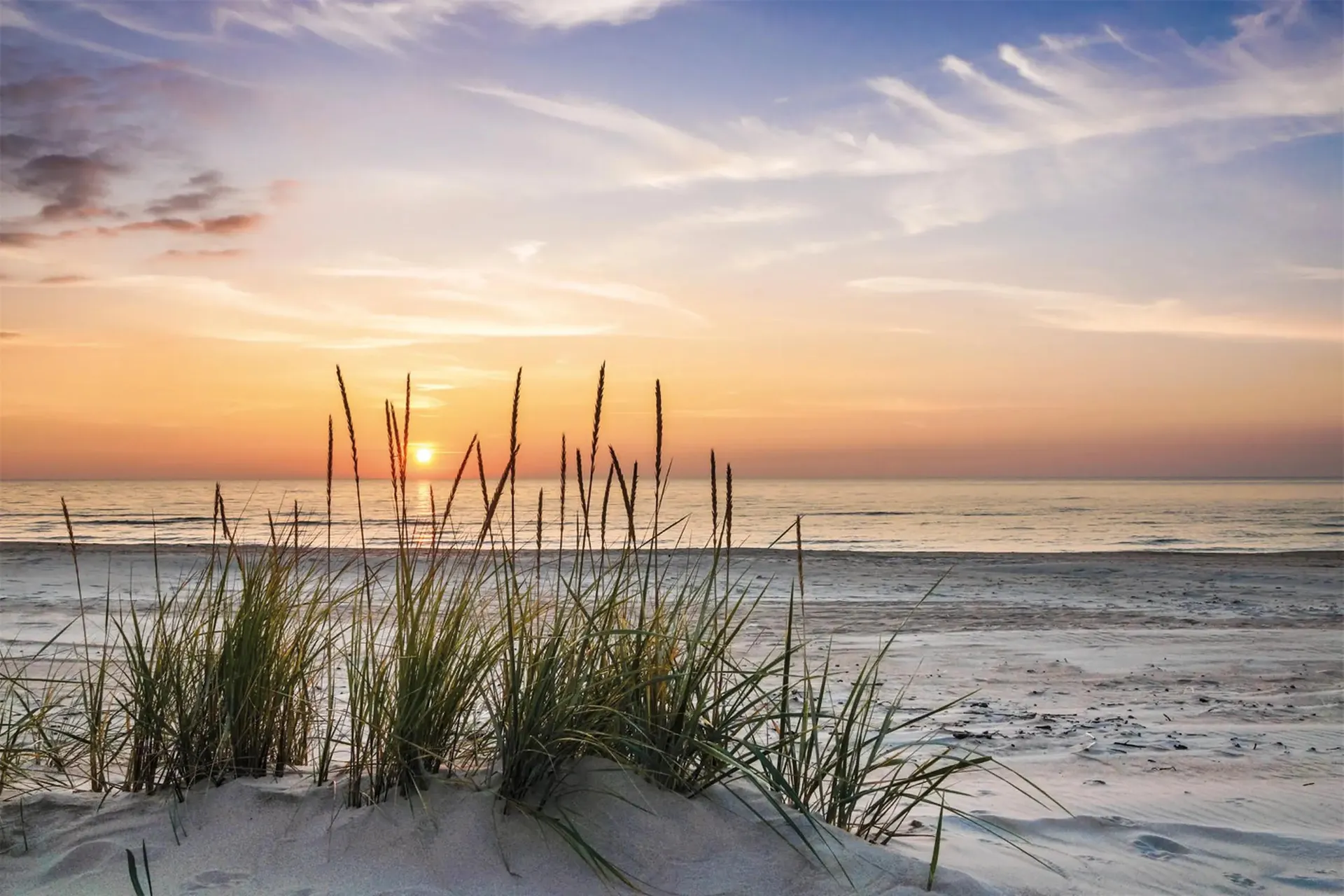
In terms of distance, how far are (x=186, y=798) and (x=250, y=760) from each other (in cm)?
23

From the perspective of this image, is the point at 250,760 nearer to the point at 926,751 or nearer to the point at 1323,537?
the point at 926,751

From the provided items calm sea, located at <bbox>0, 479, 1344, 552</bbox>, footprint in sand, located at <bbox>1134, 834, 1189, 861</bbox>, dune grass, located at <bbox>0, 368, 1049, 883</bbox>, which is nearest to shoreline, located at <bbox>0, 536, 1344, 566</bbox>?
calm sea, located at <bbox>0, 479, 1344, 552</bbox>

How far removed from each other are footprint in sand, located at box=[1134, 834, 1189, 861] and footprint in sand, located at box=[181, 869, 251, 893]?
3199 millimetres

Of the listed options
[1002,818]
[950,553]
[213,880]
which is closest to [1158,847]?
[1002,818]

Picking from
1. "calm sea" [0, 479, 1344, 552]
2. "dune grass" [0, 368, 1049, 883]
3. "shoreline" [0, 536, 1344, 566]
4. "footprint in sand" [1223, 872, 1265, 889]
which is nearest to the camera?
"dune grass" [0, 368, 1049, 883]

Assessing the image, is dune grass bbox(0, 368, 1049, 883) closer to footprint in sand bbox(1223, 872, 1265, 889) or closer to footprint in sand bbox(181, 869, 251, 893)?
footprint in sand bbox(181, 869, 251, 893)

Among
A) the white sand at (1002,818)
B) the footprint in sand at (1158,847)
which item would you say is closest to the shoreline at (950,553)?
the white sand at (1002,818)

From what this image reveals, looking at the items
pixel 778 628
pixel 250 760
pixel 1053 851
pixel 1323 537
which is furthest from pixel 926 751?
pixel 1323 537

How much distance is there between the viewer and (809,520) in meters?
41.7

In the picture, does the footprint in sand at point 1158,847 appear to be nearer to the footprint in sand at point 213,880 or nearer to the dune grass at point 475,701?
the dune grass at point 475,701

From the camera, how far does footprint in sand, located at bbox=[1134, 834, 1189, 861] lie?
3.59 meters

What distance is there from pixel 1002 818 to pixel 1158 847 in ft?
1.92

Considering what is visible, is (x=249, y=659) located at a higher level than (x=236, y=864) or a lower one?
higher

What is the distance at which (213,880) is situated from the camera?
8.99ft
